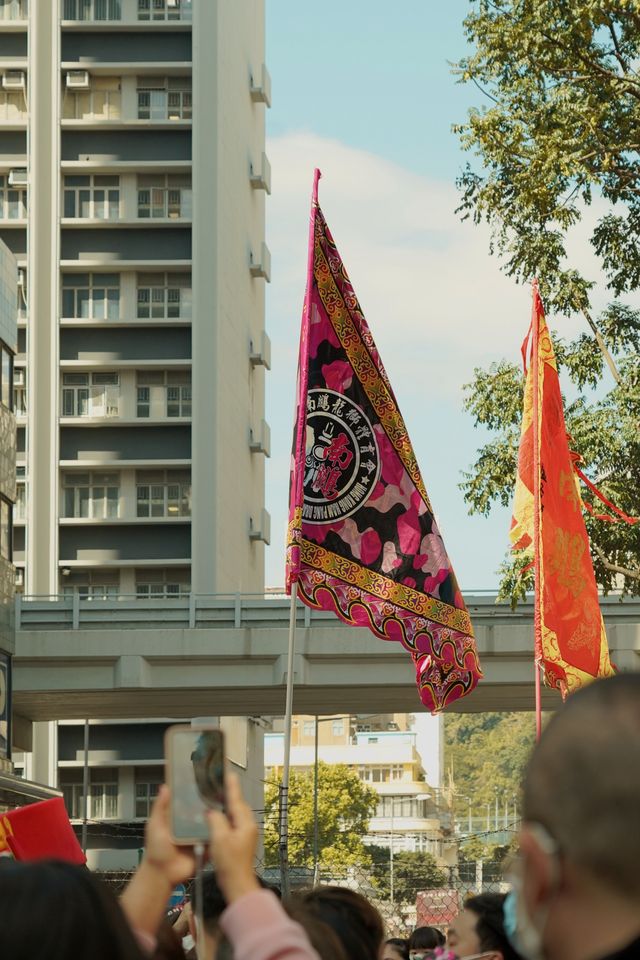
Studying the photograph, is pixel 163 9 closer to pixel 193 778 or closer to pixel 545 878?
pixel 193 778

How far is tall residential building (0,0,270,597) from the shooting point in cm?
5175

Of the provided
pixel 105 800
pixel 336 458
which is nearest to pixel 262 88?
pixel 105 800

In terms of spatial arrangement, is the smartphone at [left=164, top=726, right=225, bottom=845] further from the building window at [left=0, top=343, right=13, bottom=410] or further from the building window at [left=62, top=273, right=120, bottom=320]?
the building window at [left=62, top=273, right=120, bottom=320]

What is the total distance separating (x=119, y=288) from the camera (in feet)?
174

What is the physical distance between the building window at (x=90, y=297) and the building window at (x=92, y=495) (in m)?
4.88

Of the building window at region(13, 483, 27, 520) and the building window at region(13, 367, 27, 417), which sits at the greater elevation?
the building window at region(13, 367, 27, 417)

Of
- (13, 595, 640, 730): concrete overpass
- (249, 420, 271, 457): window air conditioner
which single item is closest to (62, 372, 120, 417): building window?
(249, 420, 271, 457): window air conditioner

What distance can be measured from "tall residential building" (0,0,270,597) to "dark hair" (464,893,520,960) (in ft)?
150

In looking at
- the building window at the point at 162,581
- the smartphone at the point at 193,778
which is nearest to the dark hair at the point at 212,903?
the smartphone at the point at 193,778

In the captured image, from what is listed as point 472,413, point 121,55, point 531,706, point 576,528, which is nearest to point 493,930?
point 576,528

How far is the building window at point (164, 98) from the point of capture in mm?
53469

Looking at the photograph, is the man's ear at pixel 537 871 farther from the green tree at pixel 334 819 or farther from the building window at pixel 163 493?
the green tree at pixel 334 819

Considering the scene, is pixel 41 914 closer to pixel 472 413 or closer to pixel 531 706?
pixel 472 413

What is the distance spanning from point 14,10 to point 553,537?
43.7 m
